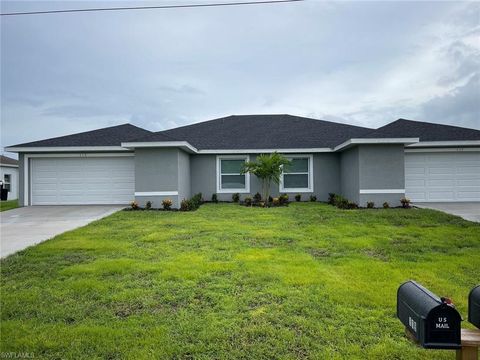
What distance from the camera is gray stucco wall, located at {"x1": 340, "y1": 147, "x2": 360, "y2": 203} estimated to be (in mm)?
13492

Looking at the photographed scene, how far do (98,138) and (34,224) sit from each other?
22.1 ft

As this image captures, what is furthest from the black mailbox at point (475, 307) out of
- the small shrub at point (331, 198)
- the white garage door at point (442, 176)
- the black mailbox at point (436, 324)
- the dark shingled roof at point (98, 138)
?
the dark shingled roof at point (98, 138)

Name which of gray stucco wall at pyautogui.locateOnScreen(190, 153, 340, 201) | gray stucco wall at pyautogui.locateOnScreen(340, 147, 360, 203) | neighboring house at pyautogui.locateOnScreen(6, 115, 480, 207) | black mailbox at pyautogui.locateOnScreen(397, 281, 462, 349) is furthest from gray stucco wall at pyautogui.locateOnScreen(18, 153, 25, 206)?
black mailbox at pyautogui.locateOnScreen(397, 281, 462, 349)

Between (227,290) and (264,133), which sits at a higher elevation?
(264,133)

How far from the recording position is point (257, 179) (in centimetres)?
1625

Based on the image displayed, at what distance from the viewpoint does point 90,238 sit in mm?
7543

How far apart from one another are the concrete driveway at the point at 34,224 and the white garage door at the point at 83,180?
1.43 metres

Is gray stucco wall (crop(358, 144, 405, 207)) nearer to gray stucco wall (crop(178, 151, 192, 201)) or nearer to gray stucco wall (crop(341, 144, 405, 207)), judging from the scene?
gray stucco wall (crop(341, 144, 405, 207))

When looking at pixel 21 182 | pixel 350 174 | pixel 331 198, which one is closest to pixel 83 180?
pixel 21 182

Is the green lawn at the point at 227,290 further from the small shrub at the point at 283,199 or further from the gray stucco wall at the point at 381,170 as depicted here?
the small shrub at the point at 283,199

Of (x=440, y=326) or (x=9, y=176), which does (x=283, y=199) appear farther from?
(x=9, y=176)

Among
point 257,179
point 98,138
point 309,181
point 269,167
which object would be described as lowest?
point 309,181

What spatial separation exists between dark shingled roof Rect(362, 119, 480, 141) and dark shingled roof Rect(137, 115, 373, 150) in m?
2.40

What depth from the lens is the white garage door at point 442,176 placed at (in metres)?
14.7
